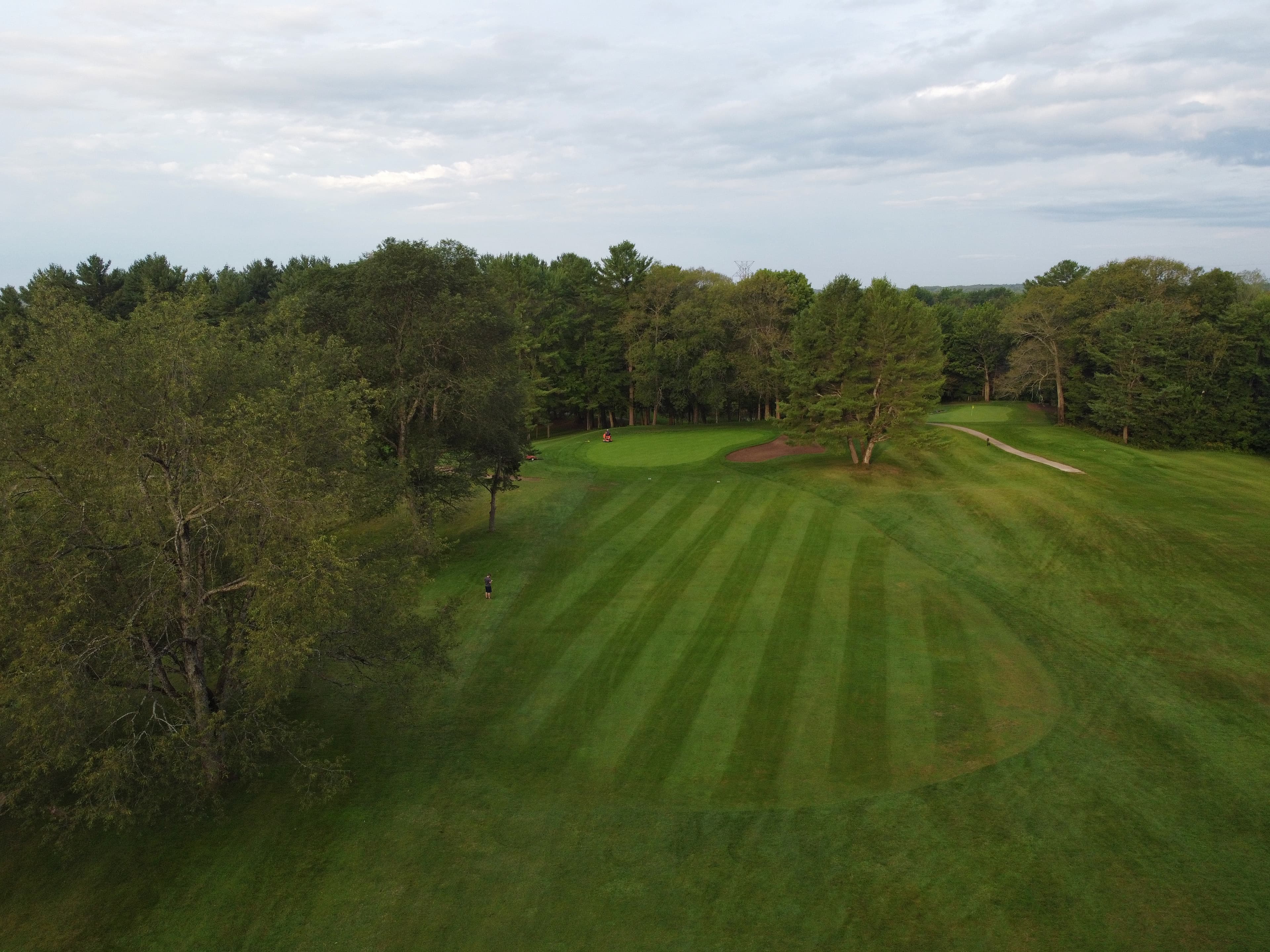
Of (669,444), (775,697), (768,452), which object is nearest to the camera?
(775,697)

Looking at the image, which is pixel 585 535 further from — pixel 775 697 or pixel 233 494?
pixel 233 494

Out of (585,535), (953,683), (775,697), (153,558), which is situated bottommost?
(953,683)

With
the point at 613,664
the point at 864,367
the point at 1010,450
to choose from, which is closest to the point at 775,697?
the point at 613,664

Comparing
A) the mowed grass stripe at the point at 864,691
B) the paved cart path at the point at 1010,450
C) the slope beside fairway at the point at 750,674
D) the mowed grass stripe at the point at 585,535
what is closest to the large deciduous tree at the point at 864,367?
the paved cart path at the point at 1010,450

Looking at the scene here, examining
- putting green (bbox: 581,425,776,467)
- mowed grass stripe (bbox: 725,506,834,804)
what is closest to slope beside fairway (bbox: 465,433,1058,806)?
mowed grass stripe (bbox: 725,506,834,804)

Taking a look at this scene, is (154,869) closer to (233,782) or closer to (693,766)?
(233,782)

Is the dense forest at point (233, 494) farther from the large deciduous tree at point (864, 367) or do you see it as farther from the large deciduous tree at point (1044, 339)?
the large deciduous tree at point (1044, 339)

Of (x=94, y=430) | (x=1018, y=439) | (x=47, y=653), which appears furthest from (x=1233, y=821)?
(x=1018, y=439)
